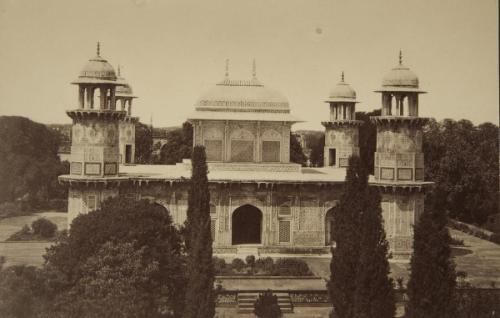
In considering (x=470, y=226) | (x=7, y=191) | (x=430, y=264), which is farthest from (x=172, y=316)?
(x=7, y=191)

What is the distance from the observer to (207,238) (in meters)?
22.6

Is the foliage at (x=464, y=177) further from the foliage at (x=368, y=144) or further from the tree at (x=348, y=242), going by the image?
the tree at (x=348, y=242)

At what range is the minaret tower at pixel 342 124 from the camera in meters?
43.7

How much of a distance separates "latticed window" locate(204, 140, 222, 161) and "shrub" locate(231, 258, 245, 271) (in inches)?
241

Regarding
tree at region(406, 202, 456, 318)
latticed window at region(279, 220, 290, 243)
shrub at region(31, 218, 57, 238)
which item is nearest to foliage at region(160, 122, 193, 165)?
shrub at region(31, 218, 57, 238)

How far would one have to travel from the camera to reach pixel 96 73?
105 ft

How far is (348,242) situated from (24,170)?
153ft

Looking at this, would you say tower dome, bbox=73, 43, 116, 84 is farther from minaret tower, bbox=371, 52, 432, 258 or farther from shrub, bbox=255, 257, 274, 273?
minaret tower, bbox=371, 52, 432, 258

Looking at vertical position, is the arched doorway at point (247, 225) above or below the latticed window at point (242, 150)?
below

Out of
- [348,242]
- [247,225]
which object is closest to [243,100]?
[247,225]

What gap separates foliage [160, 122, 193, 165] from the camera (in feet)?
204

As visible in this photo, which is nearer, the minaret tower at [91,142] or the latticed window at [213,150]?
the minaret tower at [91,142]

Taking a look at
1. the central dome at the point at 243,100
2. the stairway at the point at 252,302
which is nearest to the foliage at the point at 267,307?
the stairway at the point at 252,302

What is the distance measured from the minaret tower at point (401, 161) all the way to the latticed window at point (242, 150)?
22.3 ft
